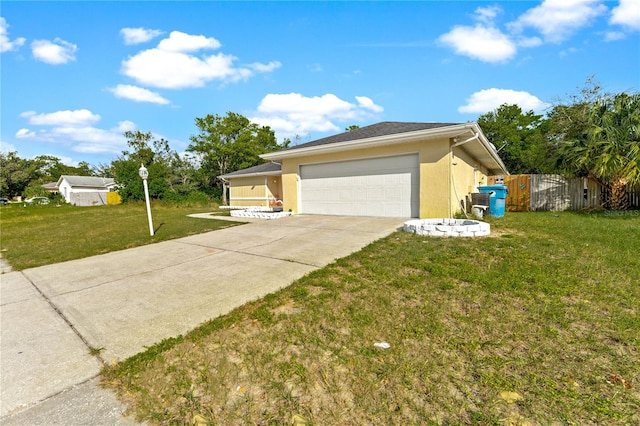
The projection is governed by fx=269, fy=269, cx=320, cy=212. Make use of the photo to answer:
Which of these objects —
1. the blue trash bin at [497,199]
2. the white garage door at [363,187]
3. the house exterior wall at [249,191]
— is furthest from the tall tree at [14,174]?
the blue trash bin at [497,199]

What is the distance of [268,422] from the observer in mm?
1621

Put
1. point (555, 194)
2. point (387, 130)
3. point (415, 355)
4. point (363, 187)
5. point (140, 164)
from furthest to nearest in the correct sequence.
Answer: point (140, 164) < point (555, 194) < point (363, 187) < point (387, 130) < point (415, 355)

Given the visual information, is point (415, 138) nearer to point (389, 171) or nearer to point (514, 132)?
point (389, 171)

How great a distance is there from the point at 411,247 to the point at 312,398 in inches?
153

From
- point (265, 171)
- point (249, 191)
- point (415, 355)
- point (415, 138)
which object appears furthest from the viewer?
point (249, 191)

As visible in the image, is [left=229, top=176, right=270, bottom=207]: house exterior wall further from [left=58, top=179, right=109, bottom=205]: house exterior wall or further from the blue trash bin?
[left=58, top=179, right=109, bottom=205]: house exterior wall

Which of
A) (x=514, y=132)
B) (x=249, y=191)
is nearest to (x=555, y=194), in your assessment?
(x=249, y=191)

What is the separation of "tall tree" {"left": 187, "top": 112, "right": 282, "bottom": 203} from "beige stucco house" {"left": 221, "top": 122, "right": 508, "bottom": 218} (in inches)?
706

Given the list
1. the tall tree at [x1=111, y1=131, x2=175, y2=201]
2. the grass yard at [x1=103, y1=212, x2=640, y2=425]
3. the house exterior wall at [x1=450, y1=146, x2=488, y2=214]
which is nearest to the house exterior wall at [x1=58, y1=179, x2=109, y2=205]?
the tall tree at [x1=111, y1=131, x2=175, y2=201]

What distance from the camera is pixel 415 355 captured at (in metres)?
2.17

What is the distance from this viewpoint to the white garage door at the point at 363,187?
8.75 meters

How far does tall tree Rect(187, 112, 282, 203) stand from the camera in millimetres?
27734

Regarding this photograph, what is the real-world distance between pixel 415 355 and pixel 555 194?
13.3 metres

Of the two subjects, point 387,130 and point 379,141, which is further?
point 387,130
